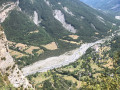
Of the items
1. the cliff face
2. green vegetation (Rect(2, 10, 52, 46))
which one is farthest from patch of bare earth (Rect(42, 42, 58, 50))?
the cliff face

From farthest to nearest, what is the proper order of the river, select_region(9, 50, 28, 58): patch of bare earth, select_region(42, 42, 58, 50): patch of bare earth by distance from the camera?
select_region(42, 42, 58, 50): patch of bare earth, select_region(9, 50, 28, 58): patch of bare earth, the river

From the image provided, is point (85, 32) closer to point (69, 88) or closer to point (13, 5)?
point (13, 5)

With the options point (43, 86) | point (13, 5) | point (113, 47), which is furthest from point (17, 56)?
point (13, 5)

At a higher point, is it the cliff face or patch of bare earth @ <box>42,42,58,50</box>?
patch of bare earth @ <box>42,42,58,50</box>

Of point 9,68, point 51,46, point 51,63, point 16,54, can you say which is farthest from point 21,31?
point 9,68

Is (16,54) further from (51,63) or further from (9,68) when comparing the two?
(9,68)

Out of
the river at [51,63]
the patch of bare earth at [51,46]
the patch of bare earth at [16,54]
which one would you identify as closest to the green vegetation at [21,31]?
the patch of bare earth at [51,46]

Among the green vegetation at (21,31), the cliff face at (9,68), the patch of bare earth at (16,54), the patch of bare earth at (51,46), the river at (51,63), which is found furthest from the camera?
the green vegetation at (21,31)

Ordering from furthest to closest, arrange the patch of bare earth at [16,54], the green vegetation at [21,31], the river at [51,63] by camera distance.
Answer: the green vegetation at [21,31], the patch of bare earth at [16,54], the river at [51,63]

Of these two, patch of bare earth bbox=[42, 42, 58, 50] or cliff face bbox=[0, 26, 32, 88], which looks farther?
patch of bare earth bbox=[42, 42, 58, 50]

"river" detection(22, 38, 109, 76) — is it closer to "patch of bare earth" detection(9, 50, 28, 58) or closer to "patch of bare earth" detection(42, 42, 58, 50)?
"patch of bare earth" detection(9, 50, 28, 58)

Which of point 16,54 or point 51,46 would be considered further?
point 51,46

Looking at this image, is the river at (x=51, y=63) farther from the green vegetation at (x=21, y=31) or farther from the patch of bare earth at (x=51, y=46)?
the green vegetation at (x=21, y=31)
